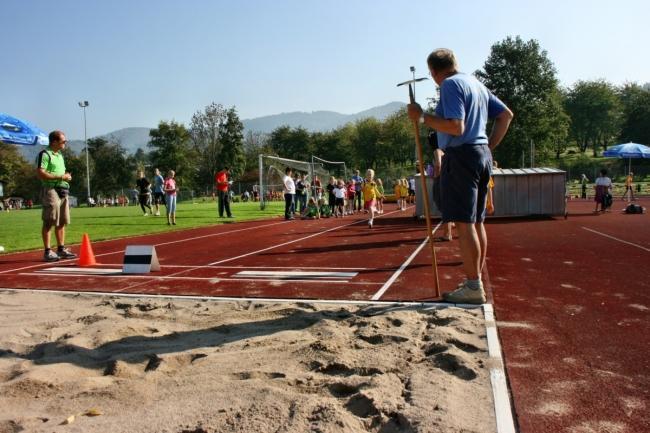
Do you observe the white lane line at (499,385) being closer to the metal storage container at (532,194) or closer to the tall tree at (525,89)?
the metal storage container at (532,194)

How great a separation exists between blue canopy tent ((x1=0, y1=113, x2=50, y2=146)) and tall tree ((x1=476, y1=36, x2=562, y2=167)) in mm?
50214

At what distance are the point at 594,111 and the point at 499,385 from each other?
322 ft

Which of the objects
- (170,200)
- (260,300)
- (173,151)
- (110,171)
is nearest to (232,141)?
(173,151)

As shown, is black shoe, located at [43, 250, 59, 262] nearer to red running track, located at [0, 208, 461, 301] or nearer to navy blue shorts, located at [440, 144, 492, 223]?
red running track, located at [0, 208, 461, 301]

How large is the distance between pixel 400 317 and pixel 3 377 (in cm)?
271

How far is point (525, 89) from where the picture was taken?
55.8m

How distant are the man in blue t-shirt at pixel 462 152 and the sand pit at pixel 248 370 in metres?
0.54

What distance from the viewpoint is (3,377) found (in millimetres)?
A: 2982

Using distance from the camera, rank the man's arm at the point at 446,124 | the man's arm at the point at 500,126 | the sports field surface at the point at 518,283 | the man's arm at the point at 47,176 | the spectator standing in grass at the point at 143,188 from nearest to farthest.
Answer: the sports field surface at the point at 518,283
the man's arm at the point at 446,124
the man's arm at the point at 500,126
the man's arm at the point at 47,176
the spectator standing in grass at the point at 143,188

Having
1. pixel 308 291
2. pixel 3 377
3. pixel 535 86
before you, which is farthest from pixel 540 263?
pixel 535 86

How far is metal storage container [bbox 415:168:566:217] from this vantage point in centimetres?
1575

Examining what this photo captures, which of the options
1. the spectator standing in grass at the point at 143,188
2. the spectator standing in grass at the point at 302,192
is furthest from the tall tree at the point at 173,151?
the spectator standing in grass at the point at 302,192

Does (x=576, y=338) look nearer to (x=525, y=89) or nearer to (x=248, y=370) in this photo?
(x=248, y=370)

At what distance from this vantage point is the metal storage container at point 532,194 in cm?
1575
